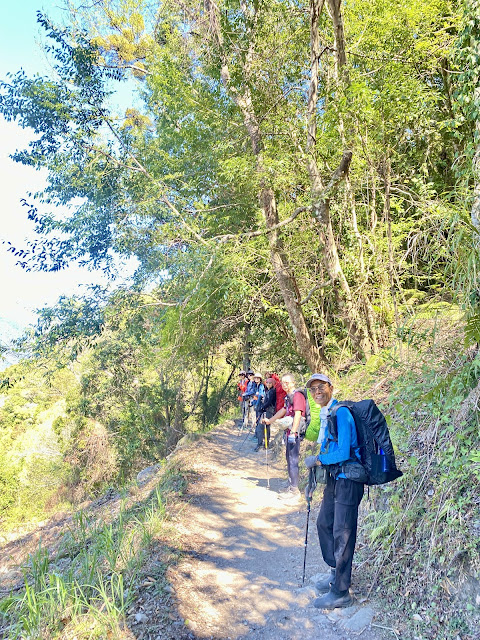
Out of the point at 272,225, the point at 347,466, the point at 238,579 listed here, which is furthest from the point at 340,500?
the point at 272,225

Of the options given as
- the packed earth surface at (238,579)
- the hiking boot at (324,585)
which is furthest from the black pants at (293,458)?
the hiking boot at (324,585)

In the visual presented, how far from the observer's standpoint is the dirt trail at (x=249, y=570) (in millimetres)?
3795

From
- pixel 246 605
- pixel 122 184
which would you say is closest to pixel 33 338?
pixel 122 184

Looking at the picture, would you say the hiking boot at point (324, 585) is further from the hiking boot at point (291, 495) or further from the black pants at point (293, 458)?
the hiking boot at point (291, 495)

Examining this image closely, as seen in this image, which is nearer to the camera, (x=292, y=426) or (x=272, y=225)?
(x=292, y=426)

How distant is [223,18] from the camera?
804cm

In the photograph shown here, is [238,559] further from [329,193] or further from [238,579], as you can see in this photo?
[329,193]

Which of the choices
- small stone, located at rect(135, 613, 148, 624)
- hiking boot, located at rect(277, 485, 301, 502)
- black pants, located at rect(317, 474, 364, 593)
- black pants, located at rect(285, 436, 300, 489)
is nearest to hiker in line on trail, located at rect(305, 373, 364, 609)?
black pants, located at rect(317, 474, 364, 593)

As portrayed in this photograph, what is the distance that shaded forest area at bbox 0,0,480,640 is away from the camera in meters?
4.74

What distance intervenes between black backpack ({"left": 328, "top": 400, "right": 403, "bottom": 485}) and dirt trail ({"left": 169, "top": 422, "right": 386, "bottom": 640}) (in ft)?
3.83

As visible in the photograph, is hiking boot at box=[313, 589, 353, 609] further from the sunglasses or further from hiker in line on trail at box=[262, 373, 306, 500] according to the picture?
hiker in line on trail at box=[262, 373, 306, 500]

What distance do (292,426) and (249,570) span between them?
221 centimetres

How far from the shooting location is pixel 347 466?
371 centimetres

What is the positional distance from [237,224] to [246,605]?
961 centimetres
